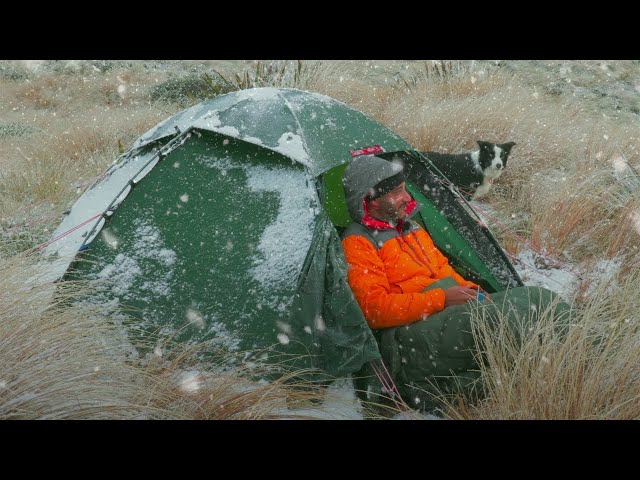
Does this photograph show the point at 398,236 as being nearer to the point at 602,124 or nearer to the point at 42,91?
the point at 602,124

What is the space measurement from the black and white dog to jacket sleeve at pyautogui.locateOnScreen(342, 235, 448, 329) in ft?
10.3

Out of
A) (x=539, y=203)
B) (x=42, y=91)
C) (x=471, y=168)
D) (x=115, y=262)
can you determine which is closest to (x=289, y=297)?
(x=115, y=262)

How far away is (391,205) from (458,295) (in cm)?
56

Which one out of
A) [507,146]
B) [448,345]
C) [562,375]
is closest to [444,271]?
[448,345]

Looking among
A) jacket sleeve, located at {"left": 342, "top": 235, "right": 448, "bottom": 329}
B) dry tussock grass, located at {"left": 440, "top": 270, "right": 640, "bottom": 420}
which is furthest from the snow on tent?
dry tussock grass, located at {"left": 440, "top": 270, "right": 640, "bottom": 420}

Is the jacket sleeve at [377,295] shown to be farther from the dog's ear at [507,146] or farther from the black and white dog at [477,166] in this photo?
the dog's ear at [507,146]

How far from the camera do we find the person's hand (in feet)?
9.44

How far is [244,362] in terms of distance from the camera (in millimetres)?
3012

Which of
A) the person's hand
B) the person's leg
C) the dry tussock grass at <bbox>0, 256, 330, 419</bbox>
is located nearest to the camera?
the dry tussock grass at <bbox>0, 256, 330, 419</bbox>

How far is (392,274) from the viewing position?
3.08 meters

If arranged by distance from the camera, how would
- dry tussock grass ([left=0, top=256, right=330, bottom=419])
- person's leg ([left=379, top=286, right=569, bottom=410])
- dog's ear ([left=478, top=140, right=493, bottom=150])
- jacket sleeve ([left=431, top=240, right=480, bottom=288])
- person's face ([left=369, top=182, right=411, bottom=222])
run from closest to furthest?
dry tussock grass ([left=0, top=256, right=330, bottom=419]) → person's leg ([left=379, top=286, right=569, bottom=410]) → person's face ([left=369, top=182, right=411, bottom=222]) → jacket sleeve ([left=431, top=240, right=480, bottom=288]) → dog's ear ([left=478, top=140, right=493, bottom=150])

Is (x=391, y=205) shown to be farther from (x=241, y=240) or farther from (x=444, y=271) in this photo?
(x=241, y=240)

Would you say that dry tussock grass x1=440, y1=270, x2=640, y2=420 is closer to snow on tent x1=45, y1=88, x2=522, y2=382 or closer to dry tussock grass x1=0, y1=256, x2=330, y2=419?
snow on tent x1=45, y1=88, x2=522, y2=382

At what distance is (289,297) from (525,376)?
1171mm
